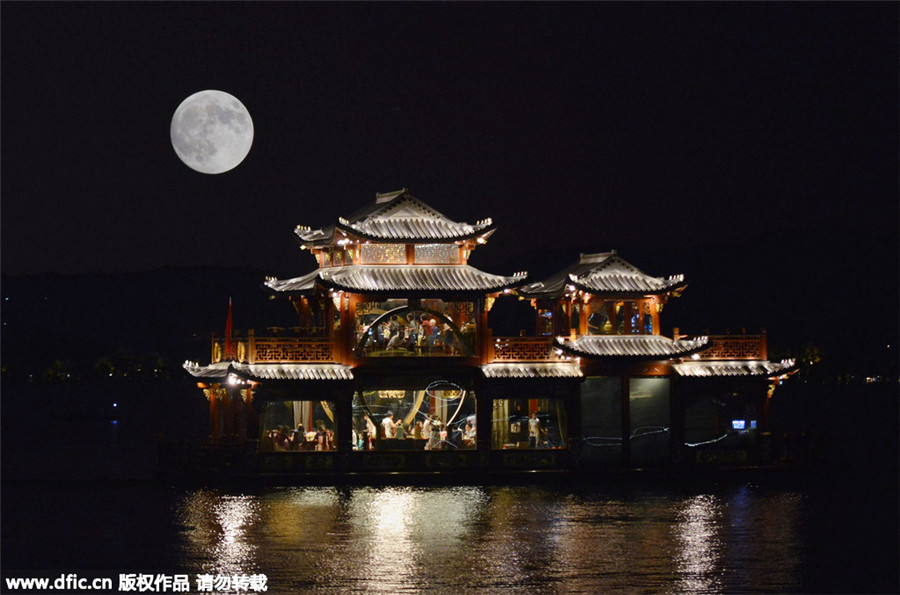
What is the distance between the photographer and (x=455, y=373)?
114 ft

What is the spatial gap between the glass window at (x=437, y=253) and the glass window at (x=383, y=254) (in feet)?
1.46

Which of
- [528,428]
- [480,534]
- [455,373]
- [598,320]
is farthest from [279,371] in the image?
[480,534]

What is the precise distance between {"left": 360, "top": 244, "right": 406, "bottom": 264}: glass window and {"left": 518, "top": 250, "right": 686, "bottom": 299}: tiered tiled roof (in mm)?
4511

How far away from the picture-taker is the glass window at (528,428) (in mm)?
35938

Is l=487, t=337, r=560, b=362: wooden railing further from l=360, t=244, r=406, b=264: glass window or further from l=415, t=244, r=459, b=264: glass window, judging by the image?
l=360, t=244, r=406, b=264: glass window

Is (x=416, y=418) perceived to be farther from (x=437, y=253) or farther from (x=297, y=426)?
(x=437, y=253)

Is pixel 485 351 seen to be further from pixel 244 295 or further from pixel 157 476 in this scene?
pixel 244 295

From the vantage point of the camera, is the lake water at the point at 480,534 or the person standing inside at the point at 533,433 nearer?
the lake water at the point at 480,534

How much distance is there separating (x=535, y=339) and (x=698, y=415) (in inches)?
247

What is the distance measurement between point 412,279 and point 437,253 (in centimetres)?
133

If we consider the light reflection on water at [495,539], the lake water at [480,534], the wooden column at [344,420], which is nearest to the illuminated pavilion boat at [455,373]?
the wooden column at [344,420]

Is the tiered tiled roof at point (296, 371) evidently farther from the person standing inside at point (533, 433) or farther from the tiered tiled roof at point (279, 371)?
the person standing inside at point (533, 433)

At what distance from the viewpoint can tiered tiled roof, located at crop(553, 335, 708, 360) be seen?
113ft

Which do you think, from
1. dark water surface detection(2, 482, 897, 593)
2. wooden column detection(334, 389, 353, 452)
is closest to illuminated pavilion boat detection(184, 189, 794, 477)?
wooden column detection(334, 389, 353, 452)
